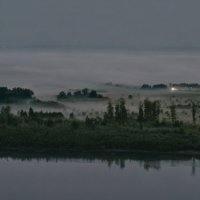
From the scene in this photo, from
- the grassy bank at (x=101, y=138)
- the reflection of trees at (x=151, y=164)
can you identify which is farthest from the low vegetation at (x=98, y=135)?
the reflection of trees at (x=151, y=164)

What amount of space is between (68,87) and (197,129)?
20640 mm

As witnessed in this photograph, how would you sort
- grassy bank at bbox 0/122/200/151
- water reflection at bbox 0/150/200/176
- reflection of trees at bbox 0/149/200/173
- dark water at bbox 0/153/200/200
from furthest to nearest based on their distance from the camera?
1. grassy bank at bbox 0/122/200/151
2. reflection of trees at bbox 0/149/200/173
3. water reflection at bbox 0/150/200/176
4. dark water at bbox 0/153/200/200

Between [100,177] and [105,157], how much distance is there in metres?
2.34

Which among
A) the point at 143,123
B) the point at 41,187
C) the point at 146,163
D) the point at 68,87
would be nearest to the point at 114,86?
the point at 68,87

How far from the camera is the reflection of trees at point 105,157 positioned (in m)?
25.9

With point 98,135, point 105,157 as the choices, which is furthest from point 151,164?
point 98,135

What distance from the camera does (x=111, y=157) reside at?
2636 cm

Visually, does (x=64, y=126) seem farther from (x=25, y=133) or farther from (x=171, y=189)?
(x=171, y=189)

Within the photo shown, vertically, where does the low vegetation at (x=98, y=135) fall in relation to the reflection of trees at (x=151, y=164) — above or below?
above

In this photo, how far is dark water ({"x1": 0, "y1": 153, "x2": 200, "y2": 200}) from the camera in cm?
2173

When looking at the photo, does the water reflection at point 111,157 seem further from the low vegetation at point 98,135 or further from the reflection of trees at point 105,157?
the low vegetation at point 98,135

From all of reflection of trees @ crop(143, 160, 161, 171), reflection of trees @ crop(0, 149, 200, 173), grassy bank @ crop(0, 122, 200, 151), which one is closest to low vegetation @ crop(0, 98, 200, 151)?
grassy bank @ crop(0, 122, 200, 151)

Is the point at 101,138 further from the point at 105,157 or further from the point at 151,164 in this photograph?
the point at 151,164

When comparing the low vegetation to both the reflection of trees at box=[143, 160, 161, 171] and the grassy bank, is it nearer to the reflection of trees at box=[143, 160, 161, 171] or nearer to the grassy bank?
the grassy bank
